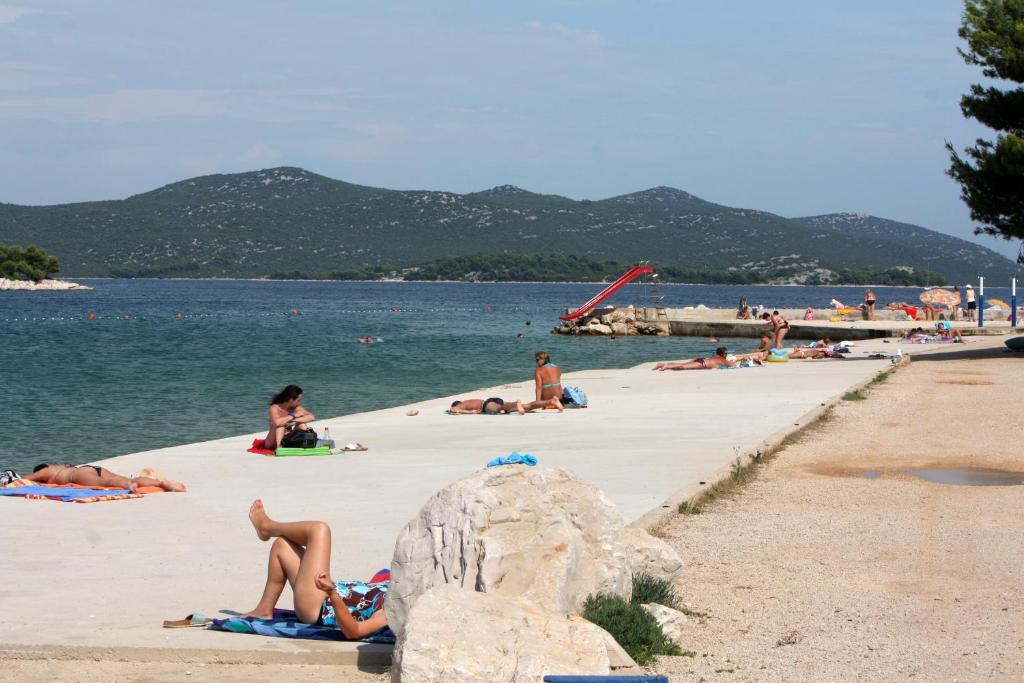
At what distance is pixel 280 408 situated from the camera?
14.8 metres

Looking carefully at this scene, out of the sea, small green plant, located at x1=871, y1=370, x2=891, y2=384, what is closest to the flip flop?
the sea

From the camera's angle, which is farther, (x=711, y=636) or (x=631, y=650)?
(x=711, y=636)

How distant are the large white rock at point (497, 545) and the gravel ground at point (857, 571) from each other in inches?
27.3

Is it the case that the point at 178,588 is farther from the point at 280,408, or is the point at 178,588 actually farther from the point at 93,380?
the point at 93,380

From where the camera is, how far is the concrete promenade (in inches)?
282

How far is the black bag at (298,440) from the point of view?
14.5 metres

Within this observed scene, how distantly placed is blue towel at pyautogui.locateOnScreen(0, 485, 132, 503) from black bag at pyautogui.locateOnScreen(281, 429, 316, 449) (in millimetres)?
3268

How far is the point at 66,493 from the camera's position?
1105 cm

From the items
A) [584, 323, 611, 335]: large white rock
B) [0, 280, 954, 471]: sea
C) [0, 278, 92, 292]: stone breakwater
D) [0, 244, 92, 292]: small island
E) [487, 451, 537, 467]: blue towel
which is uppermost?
[0, 244, 92, 292]: small island

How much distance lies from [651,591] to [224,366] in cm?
3389

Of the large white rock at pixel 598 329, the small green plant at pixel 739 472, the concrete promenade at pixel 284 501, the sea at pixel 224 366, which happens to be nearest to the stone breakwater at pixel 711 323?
the large white rock at pixel 598 329

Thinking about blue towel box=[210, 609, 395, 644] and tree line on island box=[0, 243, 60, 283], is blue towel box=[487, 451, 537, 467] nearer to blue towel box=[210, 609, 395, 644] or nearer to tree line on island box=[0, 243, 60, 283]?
blue towel box=[210, 609, 395, 644]

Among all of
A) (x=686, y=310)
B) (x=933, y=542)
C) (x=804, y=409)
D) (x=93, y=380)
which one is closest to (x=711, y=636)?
(x=933, y=542)

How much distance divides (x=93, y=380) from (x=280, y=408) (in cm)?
2101
